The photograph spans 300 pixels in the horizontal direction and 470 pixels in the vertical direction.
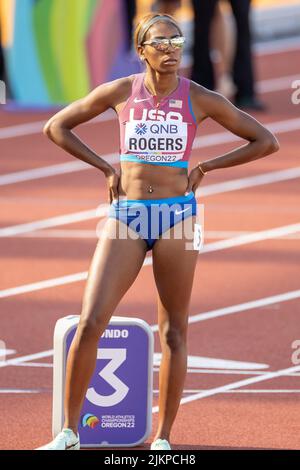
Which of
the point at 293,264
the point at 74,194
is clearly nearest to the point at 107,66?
the point at 74,194

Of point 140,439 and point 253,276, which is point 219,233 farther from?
point 140,439

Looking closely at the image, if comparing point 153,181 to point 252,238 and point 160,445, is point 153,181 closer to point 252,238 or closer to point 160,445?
point 160,445

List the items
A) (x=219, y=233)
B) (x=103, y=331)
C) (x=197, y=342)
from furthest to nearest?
(x=219, y=233)
(x=197, y=342)
(x=103, y=331)

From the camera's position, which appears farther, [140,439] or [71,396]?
[140,439]

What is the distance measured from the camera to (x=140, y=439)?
757 centimetres

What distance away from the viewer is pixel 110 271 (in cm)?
695

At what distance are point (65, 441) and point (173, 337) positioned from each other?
0.72 m

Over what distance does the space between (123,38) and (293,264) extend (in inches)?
319

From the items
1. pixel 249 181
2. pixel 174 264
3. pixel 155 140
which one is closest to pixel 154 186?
pixel 155 140

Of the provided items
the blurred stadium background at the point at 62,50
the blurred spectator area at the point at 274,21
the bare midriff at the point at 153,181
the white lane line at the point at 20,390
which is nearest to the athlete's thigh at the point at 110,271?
the bare midriff at the point at 153,181

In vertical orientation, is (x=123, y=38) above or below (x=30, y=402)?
above

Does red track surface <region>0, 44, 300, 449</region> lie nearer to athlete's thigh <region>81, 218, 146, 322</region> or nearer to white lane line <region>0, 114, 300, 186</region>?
white lane line <region>0, 114, 300, 186</region>

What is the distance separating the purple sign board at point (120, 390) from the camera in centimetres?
755

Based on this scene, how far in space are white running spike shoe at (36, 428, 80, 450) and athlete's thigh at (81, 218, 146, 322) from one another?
1.89 ft
